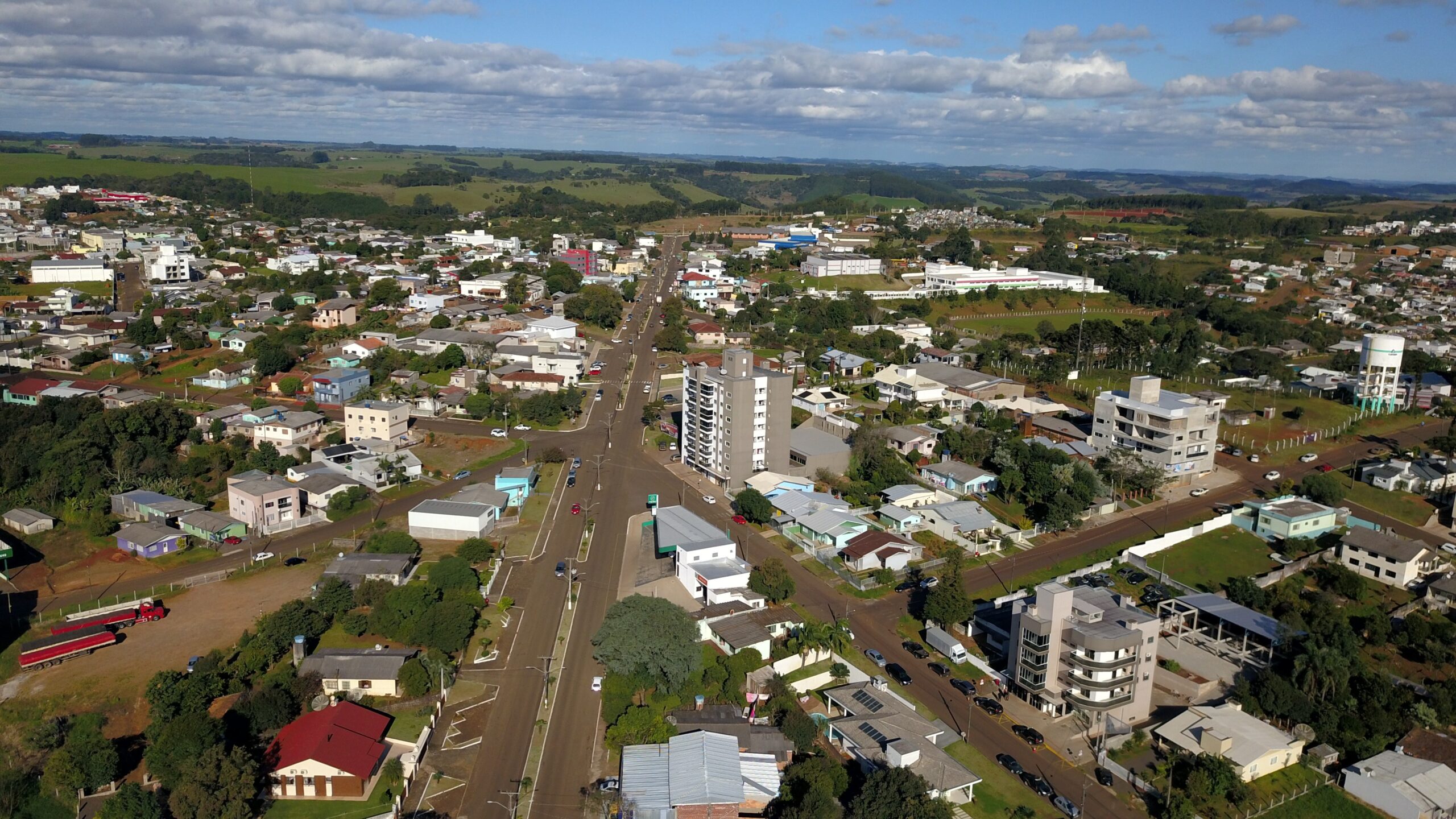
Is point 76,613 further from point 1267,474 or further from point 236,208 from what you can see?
point 236,208

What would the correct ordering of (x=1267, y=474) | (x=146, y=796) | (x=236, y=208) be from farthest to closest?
1. (x=236, y=208)
2. (x=1267, y=474)
3. (x=146, y=796)

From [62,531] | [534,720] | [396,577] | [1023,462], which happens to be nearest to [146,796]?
[534,720]

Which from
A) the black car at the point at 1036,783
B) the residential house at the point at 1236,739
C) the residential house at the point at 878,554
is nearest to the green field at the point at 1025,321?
the residential house at the point at 878,554

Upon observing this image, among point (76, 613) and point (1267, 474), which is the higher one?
point (1267, 474)

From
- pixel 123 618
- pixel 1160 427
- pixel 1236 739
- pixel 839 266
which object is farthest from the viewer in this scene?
pixel 839 266

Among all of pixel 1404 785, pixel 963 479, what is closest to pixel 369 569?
pixel 963 479

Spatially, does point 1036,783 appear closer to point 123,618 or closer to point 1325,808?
point 1325,808
